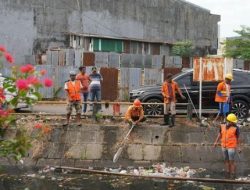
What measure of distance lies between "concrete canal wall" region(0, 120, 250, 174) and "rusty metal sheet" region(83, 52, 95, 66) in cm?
1075

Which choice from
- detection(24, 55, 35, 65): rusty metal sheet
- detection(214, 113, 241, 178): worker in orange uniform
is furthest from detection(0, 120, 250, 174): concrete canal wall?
detection(24, 55, 35, 65): rusty metal sheet

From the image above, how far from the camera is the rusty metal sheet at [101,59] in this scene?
2821 centimetres

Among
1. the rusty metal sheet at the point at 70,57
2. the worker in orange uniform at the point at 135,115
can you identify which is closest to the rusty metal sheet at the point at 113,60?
the rusty metal sheet at the point at 70,57

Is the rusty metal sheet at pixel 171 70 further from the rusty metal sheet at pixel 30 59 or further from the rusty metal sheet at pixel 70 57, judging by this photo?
the rusty metal sheet at pixel 30 59

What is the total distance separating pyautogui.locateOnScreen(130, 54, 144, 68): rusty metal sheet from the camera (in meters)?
30.0

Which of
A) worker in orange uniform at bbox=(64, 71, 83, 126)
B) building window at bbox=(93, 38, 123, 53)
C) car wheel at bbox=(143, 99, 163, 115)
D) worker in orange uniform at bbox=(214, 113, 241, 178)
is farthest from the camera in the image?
building window at bbox=(93, 38, 123, 53)

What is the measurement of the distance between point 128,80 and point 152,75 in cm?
136

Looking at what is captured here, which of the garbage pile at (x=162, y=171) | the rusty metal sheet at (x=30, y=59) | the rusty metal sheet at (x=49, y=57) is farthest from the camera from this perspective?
the rusty metal sheet at (x=30, y=59)

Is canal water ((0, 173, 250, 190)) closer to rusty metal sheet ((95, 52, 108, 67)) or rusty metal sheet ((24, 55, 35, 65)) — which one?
rusty metal sheet ((95, 52, 108, 67))

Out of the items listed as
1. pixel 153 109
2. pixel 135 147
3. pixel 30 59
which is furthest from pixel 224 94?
pixel 30 59

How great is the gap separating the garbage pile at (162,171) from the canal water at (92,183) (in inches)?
28.1

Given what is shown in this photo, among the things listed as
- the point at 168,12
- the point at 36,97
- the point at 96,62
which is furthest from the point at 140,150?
the point at 168,12

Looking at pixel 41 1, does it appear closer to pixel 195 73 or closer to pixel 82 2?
pixel 82 2

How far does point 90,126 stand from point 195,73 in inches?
150
